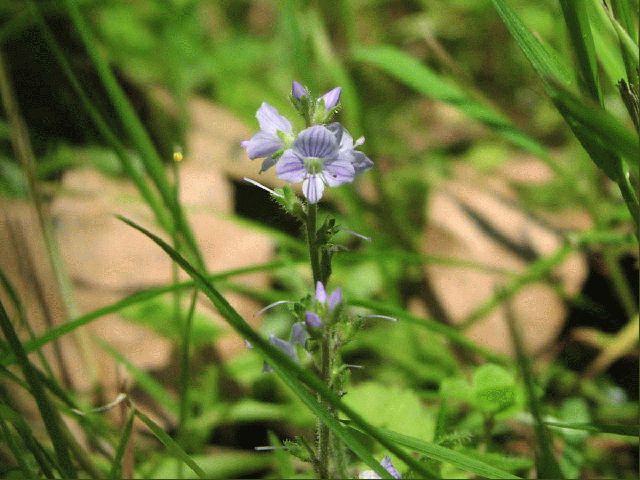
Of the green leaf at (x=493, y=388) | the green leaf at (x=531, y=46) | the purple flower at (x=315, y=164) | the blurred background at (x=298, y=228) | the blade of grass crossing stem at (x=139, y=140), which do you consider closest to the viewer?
the purple flower at (x=315, y=164)

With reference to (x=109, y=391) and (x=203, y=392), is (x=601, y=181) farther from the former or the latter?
(x=109, y=391)

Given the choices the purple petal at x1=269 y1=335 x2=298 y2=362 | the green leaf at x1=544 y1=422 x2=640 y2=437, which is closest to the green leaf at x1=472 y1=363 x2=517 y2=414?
the green leaf at x1=544 y1=422 x2=640 y2=437

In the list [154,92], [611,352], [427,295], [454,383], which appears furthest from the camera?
[154,92]

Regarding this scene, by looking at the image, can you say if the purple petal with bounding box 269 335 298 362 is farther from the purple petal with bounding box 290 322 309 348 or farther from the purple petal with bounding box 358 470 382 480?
the purple petal with bounding box 358 470 382 480

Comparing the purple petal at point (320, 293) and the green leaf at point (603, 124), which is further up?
the green leaf at point (603, 124)

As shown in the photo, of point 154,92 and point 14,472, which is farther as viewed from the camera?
point 154,92

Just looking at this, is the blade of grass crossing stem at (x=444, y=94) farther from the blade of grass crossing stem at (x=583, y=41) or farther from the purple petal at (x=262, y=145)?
the purple petal at (x=262, y=145)

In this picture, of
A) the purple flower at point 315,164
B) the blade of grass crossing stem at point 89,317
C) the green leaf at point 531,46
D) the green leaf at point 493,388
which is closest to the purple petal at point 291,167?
the purple flower at point 315,164

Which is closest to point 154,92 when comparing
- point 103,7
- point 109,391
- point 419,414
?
point 103,7
